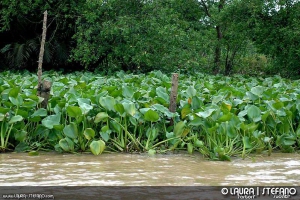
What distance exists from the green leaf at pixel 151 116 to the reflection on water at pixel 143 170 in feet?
1.65

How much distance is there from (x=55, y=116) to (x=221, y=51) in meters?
12.2

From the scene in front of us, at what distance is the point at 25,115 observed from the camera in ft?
20.4

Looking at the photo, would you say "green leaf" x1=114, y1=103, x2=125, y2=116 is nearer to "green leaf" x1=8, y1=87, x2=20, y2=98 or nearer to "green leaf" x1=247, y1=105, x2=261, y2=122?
"green leaf" x1=8, y1=87, x2=20, y2=98

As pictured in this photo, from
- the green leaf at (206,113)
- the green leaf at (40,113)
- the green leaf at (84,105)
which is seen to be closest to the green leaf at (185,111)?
the green leaf at (206,113)

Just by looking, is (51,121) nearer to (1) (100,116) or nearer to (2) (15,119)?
(2) (15,119)

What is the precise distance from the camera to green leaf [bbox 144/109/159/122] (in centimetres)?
607

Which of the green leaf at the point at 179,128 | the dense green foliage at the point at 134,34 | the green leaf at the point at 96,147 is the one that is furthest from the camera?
the dense green foliage at the point at 134,34

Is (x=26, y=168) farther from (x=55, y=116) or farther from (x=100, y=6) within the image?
(x=100, y=6)

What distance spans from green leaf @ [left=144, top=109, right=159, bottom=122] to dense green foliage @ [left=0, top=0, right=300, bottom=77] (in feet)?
23.2

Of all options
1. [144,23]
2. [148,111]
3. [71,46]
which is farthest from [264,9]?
[148,111]

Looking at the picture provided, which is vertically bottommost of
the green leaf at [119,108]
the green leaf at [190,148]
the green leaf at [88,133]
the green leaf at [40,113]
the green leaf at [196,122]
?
the green leaf at [190,148]

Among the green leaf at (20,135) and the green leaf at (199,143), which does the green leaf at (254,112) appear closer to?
the green leaf at (199,143)

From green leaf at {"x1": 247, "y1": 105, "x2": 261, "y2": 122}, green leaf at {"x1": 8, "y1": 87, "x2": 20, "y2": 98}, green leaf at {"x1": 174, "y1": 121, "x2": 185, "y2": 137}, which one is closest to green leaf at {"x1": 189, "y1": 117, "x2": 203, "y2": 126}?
green leaf at {"x1": 174, "y1": 121, "x2": 185, "y2": 137}

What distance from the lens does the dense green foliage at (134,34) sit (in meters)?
13.4
